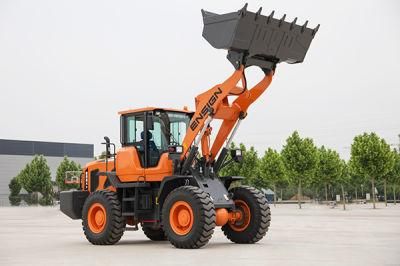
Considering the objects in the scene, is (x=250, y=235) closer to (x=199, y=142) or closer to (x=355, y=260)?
(x=199, y=142)

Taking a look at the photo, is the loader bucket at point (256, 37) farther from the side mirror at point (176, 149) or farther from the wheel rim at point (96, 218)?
the wheel rim at point (96, 218)

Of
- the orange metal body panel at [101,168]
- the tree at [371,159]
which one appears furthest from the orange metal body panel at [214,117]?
the tree at [371,159]

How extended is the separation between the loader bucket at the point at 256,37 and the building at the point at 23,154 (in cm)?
9591

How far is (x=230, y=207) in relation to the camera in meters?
14.9

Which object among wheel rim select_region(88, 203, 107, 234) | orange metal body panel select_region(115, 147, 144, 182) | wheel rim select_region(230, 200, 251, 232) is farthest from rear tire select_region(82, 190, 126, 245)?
wheel rim select_region(230, 200, 251, 232)

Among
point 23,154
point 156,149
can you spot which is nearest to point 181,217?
point 156,149

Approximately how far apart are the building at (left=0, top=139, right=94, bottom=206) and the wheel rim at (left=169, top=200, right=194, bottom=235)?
313 feet

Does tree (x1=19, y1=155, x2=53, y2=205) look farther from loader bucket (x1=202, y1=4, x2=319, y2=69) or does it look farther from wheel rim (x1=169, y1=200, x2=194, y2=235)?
loader bucket (x1=202, y1=4, x2=319, y2=69)

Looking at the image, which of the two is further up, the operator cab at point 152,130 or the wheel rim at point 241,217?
the operator cab at point 152,130

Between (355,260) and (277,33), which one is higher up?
(277,33)

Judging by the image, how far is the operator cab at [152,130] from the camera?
619 inches

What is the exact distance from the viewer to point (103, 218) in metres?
16.0

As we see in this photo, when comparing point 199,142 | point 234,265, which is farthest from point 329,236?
point 234,265

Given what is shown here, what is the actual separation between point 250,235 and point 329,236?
3.28 meters
